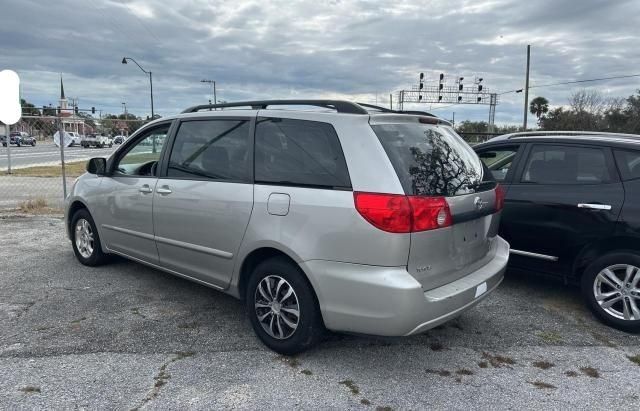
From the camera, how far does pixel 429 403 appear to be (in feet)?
9.85

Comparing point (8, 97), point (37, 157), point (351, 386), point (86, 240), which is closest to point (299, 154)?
point (351, 386)

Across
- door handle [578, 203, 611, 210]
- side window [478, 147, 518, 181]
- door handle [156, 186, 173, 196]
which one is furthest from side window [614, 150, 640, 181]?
door handle [156, 186, 173, 196]

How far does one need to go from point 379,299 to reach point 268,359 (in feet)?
3.54

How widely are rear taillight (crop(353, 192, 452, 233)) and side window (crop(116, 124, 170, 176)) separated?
242 centimetres

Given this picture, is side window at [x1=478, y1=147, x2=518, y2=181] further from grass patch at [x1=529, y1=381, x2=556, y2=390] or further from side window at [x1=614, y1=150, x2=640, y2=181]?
grass patch at [x1=529, y1=381, x2=556, y2=390]

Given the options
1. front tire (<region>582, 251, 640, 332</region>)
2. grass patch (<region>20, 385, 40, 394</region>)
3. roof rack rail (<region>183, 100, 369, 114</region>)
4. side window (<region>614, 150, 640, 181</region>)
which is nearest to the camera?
grass patch (<region>20, 385, 40, 394</region>)

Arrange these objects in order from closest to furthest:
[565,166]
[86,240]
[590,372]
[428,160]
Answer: [428,160], [590,372], [565,166], [86,240]

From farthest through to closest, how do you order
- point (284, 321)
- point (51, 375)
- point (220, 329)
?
point (220, 329) < point (284, 321) < point (51, 375)

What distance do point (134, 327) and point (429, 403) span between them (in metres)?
2.48

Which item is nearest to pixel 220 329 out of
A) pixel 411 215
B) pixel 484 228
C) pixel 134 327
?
pixel 134 327

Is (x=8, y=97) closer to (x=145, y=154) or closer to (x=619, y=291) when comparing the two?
(x=145, y=154)

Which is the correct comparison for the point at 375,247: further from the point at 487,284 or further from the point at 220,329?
the point at 220,329

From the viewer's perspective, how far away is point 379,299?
9.80 feet

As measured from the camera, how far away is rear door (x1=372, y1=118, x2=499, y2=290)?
3.09 meters
